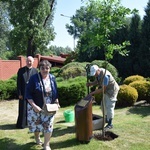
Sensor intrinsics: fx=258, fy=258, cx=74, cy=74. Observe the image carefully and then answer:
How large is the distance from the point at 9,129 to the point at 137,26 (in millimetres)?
13238

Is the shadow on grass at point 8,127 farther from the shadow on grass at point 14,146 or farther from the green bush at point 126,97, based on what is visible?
the green bush at point 126,97

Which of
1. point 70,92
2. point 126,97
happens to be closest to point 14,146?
point 126,97

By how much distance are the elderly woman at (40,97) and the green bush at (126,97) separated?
4.73m

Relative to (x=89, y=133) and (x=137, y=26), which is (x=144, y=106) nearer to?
(x=89, y=133)

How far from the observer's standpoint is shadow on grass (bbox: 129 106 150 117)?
804cm

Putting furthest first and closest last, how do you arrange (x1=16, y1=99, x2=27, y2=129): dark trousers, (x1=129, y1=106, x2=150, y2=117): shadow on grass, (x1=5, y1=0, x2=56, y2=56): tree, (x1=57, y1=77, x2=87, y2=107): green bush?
1. (x1=5, y1=0, x2=56, y2=56): tree
2. (x1=57, y1=77, x2=87, y2=107): green bush
3. (x1=129, y1=106, x2=150, y2=117): shadow on grass
4. (x1=16, y1=99, x2=27, y2=129): dark trousers

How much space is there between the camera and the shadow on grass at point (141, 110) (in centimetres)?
804

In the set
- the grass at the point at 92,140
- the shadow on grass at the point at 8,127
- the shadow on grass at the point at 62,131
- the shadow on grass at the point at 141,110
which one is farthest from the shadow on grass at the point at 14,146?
the shadow on grass at the point at 141,110

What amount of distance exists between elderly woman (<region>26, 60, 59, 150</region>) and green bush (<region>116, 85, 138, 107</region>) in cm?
473

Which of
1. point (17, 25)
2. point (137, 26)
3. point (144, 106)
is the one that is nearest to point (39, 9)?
point (17, 25)

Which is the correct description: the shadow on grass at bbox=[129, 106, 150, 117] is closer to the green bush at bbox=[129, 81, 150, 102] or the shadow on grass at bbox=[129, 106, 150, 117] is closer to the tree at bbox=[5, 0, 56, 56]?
the green bush at bbox=[129, 81, 150, 102]

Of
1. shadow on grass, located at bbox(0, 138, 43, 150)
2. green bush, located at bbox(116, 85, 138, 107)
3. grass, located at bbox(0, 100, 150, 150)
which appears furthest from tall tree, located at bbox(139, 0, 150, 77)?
shadow on grass, located at bbox(0, 138, 43, 150)

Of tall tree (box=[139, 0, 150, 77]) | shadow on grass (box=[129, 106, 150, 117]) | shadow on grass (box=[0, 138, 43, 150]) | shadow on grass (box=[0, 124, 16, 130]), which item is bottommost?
shadow on grass (box=[0, 138, 43, 150])

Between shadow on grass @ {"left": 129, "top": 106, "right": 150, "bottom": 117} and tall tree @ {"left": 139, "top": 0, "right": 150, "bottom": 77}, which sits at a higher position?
tall tree @ {"left": 139, "top": 0, "right": 150, "bottom": 77}
